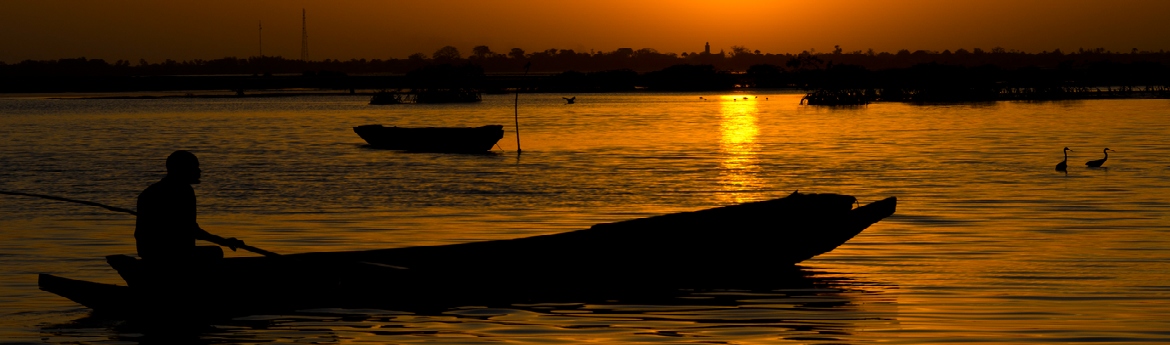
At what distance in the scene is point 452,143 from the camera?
49.7 metres

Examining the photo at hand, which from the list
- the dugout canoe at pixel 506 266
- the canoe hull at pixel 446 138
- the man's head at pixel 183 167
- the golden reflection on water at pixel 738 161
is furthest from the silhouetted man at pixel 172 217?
the canoe hull at pixel 446 138

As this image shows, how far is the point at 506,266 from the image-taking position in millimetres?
14156

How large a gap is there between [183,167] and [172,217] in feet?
2.05

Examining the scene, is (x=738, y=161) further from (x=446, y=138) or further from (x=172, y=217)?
(x=172, y=217)

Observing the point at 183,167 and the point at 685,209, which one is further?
the point at 685,209

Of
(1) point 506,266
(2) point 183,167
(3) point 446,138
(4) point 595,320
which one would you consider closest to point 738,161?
(3) point 446,138

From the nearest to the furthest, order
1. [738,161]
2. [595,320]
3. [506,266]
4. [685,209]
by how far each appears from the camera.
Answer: [595,320]
[506,266]
[685,209]
[738,161]

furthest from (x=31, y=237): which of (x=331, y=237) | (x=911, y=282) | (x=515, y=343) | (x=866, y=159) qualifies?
(x=866, y=159)

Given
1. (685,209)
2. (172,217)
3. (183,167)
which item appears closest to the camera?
(183,167)

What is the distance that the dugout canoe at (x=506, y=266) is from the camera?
13.1 meters

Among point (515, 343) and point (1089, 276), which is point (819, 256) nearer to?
point (1089, 276)

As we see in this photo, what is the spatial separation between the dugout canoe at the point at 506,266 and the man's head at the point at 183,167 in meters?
1.13

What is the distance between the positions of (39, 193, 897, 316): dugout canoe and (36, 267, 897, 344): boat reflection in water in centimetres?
17

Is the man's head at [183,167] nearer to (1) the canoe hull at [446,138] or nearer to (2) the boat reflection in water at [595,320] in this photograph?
(2) the boat reflection in water at [595,320]
